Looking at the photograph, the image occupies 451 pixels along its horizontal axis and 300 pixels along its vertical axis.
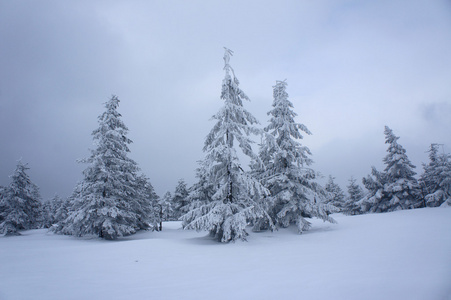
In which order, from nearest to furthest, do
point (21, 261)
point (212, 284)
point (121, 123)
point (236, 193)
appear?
point (212, 284) → point (21, 261) → point (236, 193) → point (121, 123)

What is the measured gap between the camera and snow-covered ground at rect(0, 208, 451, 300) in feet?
17.5

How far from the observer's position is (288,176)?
18375 mm

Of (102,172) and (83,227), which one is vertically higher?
(102,172)

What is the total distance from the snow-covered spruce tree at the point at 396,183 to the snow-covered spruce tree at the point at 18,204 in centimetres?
5043

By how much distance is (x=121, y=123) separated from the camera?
2233 cm

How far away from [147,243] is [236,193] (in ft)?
21.2

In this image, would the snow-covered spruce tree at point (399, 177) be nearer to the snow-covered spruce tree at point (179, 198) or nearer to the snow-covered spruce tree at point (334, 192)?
the snow-covered spruce tree at point (334, 192)

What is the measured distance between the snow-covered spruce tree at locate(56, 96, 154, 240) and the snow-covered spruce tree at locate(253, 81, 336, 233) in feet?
46.5

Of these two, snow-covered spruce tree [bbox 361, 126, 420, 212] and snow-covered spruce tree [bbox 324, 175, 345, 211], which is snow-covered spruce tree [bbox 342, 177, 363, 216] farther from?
snow-covered spruce tree [bbox 361, 126, 420, 212]

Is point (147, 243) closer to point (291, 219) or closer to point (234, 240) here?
point (234, 240)

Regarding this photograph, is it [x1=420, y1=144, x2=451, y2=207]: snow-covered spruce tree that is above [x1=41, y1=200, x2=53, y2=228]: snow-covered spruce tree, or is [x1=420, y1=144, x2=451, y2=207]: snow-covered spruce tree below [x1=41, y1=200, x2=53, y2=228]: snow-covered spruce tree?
above

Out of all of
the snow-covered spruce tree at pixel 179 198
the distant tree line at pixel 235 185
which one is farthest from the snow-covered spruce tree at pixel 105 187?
the snow-covered spruce tree at pixel 179 198

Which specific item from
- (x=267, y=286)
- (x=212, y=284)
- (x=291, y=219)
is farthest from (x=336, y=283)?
(x=291, y=219)

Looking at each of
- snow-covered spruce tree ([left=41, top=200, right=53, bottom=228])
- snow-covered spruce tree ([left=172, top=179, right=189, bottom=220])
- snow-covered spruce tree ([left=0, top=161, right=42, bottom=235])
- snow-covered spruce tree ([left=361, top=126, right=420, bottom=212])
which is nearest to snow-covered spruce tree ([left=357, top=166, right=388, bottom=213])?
snow-covered spruce tree ([left=361, top=126, right=420, bottom=212])
